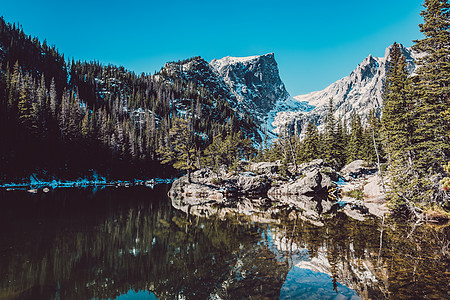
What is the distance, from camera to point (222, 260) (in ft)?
33.4

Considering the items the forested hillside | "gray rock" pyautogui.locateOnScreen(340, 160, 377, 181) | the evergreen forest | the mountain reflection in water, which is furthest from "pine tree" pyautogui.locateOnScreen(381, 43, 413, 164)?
the forested hillside

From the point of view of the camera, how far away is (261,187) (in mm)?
41750

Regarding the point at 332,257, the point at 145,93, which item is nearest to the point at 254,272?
the point at 332,257

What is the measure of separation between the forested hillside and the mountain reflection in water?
28022 millimetres

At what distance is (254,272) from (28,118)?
6685 centimetres

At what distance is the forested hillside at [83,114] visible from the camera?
5238cm

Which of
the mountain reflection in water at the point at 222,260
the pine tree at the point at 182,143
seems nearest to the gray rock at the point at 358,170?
the pine tree at the point at 182,143

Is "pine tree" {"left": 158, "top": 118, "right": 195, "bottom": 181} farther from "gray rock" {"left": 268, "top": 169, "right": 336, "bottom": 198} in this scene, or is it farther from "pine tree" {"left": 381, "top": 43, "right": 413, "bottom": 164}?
"pine tree" {"left": 381, "top": 43, "right": 413, "bottom": 164}

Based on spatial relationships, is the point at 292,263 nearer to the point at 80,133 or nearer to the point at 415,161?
the point at 415,161

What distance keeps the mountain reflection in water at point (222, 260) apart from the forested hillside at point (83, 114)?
2802cm

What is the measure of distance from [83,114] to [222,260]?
109373mm

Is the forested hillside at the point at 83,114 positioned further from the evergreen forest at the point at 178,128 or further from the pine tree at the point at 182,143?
the pine tree at the point at 182,143

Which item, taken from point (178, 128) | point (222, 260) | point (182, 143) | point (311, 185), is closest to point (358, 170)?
point (311, 185)

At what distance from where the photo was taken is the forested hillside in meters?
52.4
